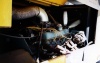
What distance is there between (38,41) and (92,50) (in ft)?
2.63

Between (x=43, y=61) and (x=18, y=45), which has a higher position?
(x=18, y=45)

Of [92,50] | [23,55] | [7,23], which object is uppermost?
[7,23]

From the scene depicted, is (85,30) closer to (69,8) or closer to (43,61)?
(69,8)

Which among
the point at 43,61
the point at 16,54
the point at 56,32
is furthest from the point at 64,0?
the point at 16,54

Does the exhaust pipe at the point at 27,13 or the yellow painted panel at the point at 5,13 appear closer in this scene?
the yellow painted panel at the point at 5,13

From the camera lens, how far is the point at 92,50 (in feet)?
5.04

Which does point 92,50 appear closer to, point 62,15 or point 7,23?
point 62,15

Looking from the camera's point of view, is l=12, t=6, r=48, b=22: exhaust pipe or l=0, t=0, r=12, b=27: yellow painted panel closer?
l=0, t=0, r=12, b=27: yellow painted panel

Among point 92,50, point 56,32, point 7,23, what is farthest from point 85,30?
point 7,23

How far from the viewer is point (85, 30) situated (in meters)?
1.45

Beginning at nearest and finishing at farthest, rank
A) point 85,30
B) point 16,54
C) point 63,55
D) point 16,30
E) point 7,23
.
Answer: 1. point 7,23
2. point 16,54
3. point 16,30
4. point 63,55
5. point 85,30

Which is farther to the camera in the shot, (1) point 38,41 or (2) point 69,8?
(2) point 69,8

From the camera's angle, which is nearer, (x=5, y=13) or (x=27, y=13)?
(x=5, y=13)

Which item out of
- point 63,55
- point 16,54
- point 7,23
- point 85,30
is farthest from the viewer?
point 85,30
